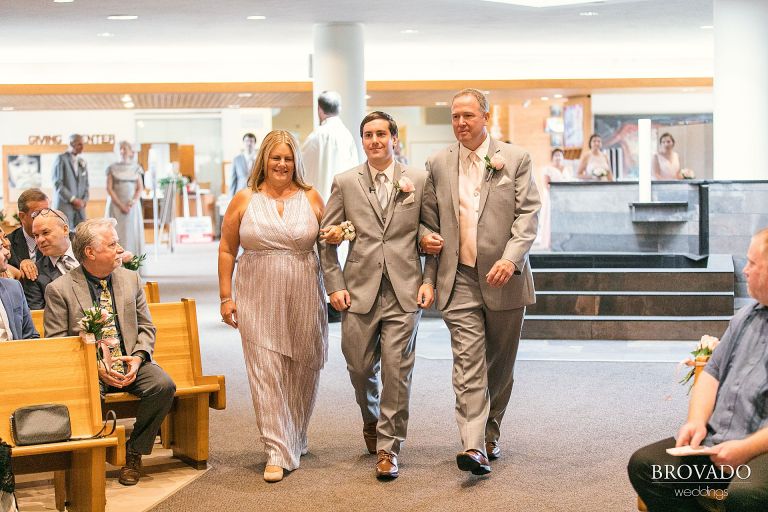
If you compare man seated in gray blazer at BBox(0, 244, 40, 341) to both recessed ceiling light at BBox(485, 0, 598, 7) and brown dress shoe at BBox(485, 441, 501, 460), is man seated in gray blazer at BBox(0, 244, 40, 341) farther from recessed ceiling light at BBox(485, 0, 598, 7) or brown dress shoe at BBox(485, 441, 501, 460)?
recessed ceiling light at BBox(485, 0, 598, 7)

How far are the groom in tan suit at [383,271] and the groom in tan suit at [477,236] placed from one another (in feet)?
0.33

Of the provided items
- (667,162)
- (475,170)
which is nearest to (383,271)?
(475,170)

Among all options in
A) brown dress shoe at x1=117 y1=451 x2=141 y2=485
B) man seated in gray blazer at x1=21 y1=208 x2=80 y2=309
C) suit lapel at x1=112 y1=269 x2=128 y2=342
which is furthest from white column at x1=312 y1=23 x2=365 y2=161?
brown dress shoe at x1=117 y1=451 x2=141 y2=485

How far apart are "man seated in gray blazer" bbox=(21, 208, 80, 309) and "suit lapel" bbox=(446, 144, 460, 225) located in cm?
206

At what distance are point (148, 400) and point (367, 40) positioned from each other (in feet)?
33.6

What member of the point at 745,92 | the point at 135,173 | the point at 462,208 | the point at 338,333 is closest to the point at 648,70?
the point at 745,92

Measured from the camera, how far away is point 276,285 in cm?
537

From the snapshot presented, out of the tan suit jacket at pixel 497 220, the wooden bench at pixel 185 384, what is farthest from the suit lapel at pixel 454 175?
the wooden bench at pixel 185 384

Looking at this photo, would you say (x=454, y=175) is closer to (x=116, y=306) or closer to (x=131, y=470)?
(x=116, y=306)

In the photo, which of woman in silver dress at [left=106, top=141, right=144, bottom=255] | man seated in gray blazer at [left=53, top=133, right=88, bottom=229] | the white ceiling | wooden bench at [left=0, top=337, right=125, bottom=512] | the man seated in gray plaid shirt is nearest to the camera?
the man seated in gray plaid shirt

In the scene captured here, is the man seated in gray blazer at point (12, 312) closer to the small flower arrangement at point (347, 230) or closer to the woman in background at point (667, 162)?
the small flower arrangement at point (347, 230)

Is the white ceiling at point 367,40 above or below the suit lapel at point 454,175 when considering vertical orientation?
above

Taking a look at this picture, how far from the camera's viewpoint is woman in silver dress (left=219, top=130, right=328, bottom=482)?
5.34 meters

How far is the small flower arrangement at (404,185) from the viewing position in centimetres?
521
